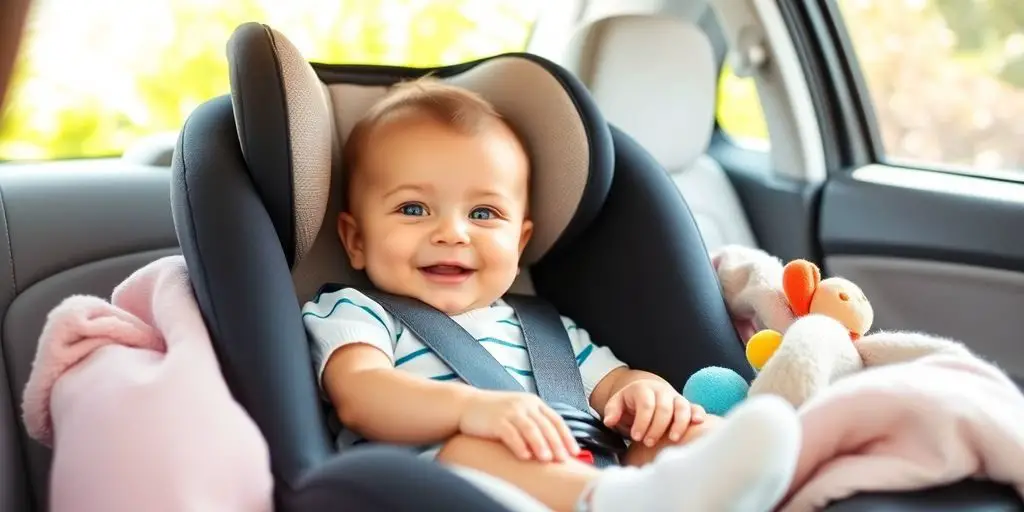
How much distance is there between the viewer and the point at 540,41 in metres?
2.57

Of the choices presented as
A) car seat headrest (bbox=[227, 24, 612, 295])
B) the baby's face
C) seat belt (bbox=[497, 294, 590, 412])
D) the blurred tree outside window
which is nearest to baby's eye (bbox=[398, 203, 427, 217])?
the baby's face

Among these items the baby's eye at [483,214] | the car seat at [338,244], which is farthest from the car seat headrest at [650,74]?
the baby's eye at [483,214]

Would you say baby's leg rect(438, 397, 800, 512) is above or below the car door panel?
above

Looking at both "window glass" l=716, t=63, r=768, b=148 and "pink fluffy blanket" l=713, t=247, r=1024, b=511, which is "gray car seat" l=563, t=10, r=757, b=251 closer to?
"window glass" l=716, t=63, r=768, b=148

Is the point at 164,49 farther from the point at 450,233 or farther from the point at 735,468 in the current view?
the point at 735,468

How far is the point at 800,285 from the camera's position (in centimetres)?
144

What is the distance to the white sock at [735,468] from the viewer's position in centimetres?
86

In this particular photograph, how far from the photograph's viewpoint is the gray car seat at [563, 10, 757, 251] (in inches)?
90.3

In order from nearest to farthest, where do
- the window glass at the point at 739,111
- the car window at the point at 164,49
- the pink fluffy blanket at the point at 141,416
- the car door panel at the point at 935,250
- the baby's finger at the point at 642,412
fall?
the pink fluffy blanket at the point at 141,416 < the baby's finger at the point at 642,412 < the car door panel at the point at 935,250 < the car window at the point at 164,49 < the window glass at the point at 739,111

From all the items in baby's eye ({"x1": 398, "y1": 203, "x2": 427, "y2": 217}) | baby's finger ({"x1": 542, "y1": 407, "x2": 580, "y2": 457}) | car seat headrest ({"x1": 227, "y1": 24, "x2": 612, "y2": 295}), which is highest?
car seat headrest ({"x1": 227, "y1": 24, "x2": 612, "y2": 295})

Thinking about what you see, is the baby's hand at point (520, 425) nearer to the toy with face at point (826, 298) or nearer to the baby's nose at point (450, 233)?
the baby's nose at point (450, 233)

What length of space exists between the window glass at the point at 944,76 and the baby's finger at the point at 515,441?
1.46 metres

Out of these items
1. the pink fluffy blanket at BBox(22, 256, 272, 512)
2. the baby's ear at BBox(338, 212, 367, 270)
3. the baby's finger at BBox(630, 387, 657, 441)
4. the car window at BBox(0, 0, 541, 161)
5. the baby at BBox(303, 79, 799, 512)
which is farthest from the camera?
the car window at BBox(0, 0, 541, 161)

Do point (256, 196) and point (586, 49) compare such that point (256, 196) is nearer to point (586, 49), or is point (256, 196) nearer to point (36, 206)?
point (36, 206)
